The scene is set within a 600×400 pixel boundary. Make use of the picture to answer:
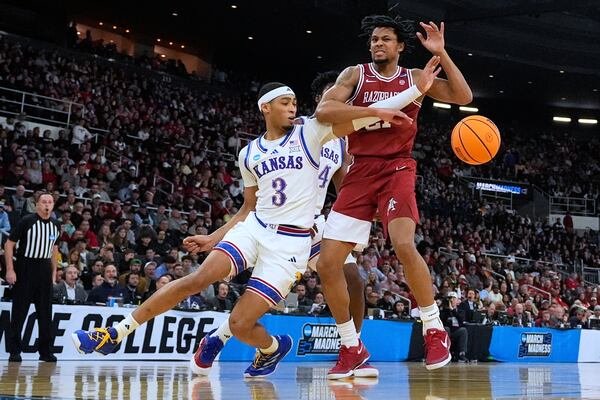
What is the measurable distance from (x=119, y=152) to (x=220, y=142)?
4541 millimetres

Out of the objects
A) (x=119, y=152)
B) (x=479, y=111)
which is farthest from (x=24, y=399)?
(x=479, y=111)

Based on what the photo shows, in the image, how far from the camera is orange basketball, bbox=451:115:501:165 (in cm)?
700

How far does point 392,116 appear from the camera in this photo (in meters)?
5.17

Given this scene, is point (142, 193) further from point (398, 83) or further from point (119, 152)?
point (398, 83)

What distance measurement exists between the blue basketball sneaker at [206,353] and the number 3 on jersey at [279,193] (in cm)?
120

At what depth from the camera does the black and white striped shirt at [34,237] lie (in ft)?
28.4

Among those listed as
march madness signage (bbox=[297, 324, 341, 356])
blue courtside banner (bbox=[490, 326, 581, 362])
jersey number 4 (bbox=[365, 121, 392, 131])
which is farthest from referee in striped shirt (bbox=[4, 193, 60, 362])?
blue courtside banner (bbox=[490, 326, 581, 362])

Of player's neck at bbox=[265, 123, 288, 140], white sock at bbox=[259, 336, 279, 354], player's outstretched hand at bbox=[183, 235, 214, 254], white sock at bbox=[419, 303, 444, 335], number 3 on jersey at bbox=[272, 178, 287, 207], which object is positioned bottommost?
white sock at bbox=[259, 336, 279, 354]

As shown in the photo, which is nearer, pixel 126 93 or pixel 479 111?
pixel 126 93

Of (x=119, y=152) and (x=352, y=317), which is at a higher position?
(x=119, y=152)

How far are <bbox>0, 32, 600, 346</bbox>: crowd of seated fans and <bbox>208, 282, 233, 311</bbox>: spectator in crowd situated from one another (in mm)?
20

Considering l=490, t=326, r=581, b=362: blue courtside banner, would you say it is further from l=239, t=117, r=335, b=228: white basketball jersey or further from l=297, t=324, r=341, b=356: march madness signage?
l=239, t=117, r=335, b=228: white basketball jersey

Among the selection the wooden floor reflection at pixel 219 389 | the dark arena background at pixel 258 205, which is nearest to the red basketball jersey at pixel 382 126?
the dark arena background at pixel 258 205

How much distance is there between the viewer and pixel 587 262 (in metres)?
27.8
